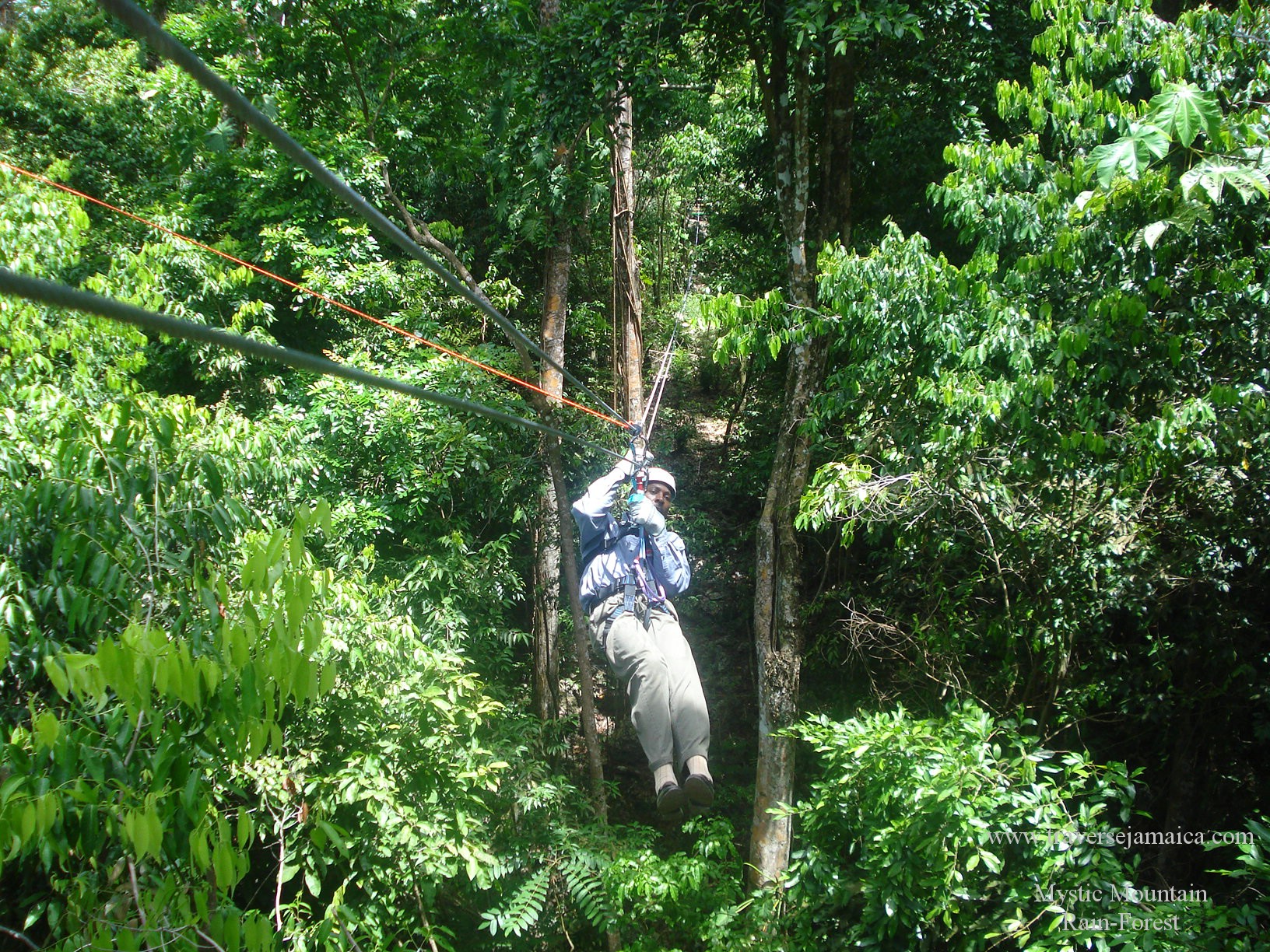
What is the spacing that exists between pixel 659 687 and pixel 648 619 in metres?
0.32

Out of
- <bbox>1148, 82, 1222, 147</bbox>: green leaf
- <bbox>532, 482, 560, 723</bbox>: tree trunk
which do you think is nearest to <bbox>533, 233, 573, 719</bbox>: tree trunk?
<bbox>532, 482, 560, 723</bbox>: tree trunk

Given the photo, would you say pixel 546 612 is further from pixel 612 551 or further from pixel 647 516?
pixel 647 516

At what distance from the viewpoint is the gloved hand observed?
3.79m

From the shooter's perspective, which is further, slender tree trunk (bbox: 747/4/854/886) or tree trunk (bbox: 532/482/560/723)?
tree trunk (bbox: 532/482/560/723)

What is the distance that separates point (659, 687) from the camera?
3932mm

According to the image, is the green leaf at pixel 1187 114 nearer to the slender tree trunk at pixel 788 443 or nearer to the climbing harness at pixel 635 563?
the climbing harness at pixel 635 563

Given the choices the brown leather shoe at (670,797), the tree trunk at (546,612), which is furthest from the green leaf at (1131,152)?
the tree trunk at (546,612)

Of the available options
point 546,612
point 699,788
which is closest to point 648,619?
point 699,788

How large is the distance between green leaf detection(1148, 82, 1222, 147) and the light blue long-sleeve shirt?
7.87 feet

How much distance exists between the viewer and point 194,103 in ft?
22.8

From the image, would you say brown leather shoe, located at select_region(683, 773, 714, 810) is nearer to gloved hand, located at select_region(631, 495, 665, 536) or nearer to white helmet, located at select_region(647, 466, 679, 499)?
gloved hand, located at select_region(631, 495, 665, 536)

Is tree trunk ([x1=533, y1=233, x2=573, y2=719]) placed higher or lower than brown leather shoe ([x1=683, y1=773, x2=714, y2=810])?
higher

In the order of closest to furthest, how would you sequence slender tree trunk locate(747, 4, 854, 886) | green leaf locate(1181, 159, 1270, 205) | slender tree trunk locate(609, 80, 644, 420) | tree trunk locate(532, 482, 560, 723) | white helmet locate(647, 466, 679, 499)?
green leaf locate(1181, 159, 1270, 205), white helmet locate(647, 466, 679, 499), slender tree trunk locate(747, 4, 854, 886), slender tree trunk locate(609, 80, 644, 420), tree trunk locate(532, 482, 560, 723)

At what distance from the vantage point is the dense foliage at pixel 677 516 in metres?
2.36
